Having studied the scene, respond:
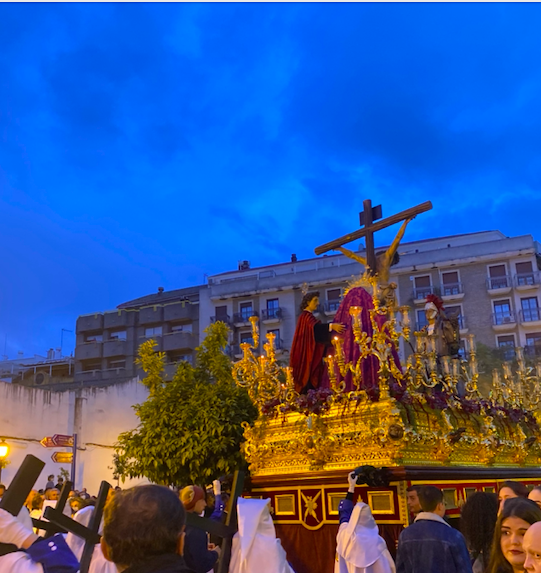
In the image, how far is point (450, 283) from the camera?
3356 centimetres

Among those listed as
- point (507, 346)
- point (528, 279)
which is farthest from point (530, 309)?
point (507, 346)

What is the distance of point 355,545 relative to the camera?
493 cm

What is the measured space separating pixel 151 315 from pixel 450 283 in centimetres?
1943

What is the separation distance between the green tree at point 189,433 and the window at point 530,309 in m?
25.4

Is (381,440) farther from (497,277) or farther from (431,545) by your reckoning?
(497,277)

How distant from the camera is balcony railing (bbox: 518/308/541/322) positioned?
105 ft

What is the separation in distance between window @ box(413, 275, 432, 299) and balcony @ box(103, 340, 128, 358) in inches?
756

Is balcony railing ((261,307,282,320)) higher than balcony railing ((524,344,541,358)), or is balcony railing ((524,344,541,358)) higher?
balcony railing ((261,307,282,320))

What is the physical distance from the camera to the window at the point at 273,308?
35.8m

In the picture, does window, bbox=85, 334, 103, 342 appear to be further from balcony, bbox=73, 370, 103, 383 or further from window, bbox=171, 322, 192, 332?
window, bbox=171, 322, 192, 332

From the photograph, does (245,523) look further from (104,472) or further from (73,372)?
(73,372)

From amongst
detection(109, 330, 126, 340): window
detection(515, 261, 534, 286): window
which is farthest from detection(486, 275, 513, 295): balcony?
detection(109, 330, 126, 340): window

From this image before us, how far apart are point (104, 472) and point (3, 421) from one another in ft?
13.7

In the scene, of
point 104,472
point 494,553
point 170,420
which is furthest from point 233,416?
point 104,472
